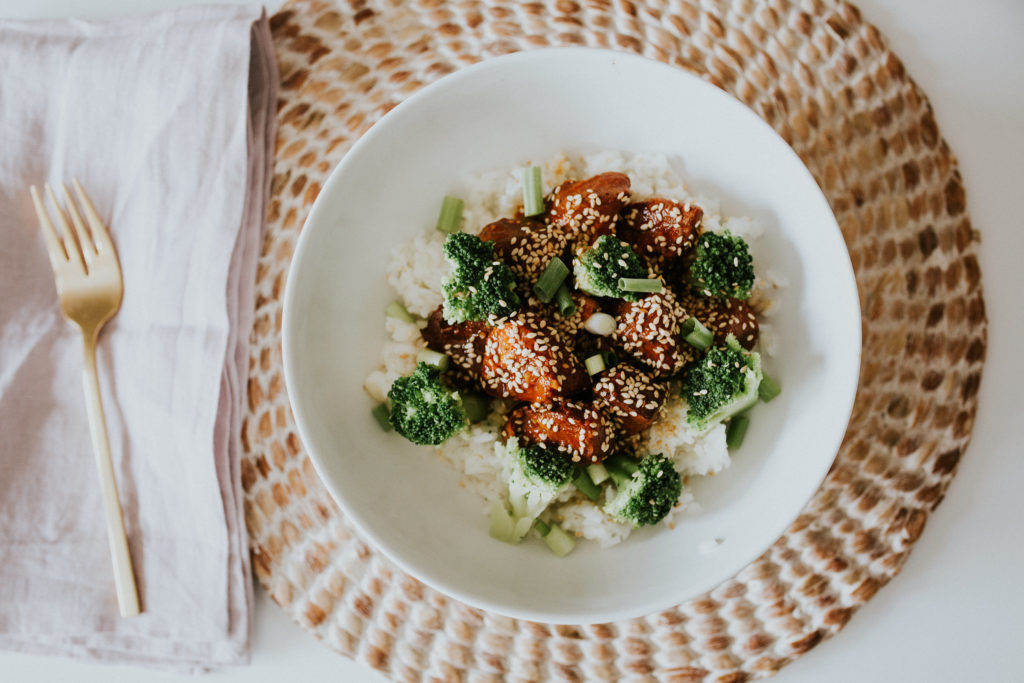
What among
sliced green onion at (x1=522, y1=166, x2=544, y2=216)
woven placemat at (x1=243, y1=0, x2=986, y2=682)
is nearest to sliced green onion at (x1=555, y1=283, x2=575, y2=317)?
sliced green onion at (x1=522, y1=166, x2=544, y2=216)

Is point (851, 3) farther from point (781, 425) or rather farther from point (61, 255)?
point (61, 255)

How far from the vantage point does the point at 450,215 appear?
90.5 inches

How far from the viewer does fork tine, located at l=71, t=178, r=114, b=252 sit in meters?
2.43

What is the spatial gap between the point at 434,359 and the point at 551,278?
→ 407 millimetres

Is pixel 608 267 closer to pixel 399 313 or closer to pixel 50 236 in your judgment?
pixel 399 313

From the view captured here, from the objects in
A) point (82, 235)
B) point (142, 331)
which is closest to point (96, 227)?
point (82, 235)

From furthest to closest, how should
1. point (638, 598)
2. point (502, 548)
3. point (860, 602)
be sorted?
1. point (860, 602)
2. point (502, 548)
3. point (638, 598)

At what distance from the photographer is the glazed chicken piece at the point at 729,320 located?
2113 millimetres

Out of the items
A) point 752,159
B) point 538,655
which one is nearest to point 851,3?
point 752,159

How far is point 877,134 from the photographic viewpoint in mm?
2396

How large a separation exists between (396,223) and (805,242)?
1171 millimetres

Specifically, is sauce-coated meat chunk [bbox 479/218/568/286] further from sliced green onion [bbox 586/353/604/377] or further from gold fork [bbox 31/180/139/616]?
gold fork [bbox 31/180/139/616]

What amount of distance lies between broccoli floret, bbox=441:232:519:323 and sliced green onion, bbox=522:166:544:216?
207 mm

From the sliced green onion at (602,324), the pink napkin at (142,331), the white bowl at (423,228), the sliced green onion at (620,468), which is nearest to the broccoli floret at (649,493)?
the sliced green onion at (620,468)
